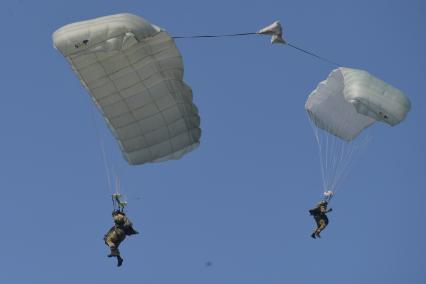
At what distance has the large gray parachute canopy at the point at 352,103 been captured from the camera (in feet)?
103

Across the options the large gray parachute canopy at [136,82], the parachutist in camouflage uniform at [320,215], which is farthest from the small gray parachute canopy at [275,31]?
the parachutist in camouflage uniform at [320,215]

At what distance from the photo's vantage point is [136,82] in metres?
31.3

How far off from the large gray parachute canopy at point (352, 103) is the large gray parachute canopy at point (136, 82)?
347 cm

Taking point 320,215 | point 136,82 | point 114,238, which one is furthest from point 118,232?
point 320,215

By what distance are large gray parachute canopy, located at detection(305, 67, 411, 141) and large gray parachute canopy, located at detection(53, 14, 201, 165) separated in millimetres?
3474

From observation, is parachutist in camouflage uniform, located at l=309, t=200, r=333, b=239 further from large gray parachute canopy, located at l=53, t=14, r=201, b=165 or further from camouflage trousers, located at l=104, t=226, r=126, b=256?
camouflage trousers, located at l=104, t=226, r=126, b=256

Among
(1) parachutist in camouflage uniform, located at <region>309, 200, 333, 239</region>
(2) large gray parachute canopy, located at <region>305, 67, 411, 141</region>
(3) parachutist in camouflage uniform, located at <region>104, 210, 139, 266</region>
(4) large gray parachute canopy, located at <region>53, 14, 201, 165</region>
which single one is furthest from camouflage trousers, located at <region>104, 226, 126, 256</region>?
(2) large gray parachute canopy, located at <region>305, 67, 411, 141</region>

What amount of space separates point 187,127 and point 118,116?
1.52 m

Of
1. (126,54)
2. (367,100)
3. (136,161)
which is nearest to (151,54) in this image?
(126,54)

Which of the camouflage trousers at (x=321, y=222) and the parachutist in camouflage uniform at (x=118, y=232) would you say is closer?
the parachutist in camouflage uniform at (x=118, y=232)

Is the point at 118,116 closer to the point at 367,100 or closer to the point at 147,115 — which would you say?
the point at 147,115

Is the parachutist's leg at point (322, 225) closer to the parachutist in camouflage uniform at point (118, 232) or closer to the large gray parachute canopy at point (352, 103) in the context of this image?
the large gray parachute canopy at point (352, 103)

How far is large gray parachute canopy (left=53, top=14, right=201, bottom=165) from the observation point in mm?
29484

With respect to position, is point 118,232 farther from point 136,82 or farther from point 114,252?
point 136,82
